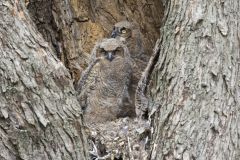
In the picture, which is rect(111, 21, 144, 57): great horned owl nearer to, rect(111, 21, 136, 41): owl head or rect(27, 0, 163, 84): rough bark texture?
rect(111, 21, 136, 41): owl head

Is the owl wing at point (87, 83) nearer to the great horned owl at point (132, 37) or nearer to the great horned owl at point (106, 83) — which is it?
the great horned owl at point (106, 83)

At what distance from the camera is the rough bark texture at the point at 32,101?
3430mm

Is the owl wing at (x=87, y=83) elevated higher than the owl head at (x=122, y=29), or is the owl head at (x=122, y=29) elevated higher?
the owl head at (x=122, y=29)

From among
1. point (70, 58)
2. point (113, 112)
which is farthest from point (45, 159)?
point (70, 58)

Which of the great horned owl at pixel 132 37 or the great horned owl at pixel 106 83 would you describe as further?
the great horned owl at pixel 132 37

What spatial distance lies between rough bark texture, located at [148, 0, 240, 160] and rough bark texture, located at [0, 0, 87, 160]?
0.60 meters

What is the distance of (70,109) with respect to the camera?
142 inches

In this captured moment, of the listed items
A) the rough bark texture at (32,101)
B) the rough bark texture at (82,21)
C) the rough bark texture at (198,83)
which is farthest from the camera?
the rough bark texture at (82,21)

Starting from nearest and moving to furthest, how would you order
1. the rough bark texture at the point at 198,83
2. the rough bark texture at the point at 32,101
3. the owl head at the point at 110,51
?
1. the rough bark texture at the point at 32,101
2. the rough bark texture at the point at 198,83
3. the owl head at the point at 110,51

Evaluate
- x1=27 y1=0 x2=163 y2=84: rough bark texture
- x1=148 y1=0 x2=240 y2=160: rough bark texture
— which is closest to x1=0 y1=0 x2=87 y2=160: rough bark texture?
x1=148 y1=0 x2=240 y2=160: rough bark texture

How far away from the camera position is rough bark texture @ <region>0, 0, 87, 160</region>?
3430mm

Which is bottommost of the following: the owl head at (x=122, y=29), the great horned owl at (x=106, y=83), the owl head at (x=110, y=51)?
the great horned owl at (x=106, y=83)

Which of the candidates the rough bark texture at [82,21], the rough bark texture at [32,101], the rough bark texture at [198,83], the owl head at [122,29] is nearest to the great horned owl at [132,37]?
the owl head at [122,29]

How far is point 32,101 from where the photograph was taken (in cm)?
351
